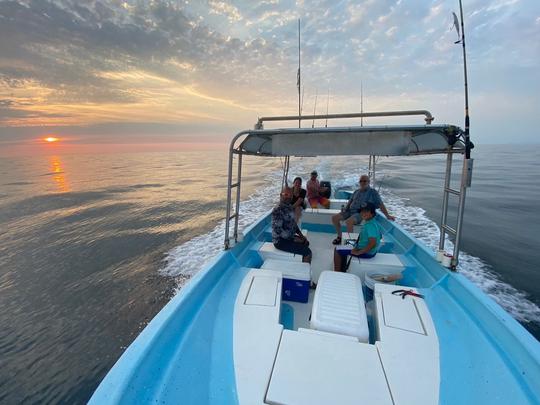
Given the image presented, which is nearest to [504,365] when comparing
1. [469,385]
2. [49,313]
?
[469,385]

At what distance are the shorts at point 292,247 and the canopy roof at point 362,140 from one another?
159cm

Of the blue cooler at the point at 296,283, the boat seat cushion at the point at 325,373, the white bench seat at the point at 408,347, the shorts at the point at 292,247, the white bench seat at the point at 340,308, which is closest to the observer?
the boat seat cushion at the point at 325,373

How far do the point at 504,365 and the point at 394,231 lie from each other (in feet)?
12.7

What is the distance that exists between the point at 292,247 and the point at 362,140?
6.67 ft

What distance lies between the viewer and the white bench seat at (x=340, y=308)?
2.42 metres

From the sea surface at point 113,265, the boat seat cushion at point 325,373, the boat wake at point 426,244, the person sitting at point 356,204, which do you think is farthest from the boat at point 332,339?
the boat wake at point 426,244

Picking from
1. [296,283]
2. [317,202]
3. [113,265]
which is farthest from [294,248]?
[113,265]

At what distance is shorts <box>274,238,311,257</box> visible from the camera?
13.9ft

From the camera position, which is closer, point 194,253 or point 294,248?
point 294,248

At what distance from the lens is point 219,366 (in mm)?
2102

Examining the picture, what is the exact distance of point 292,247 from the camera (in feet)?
14.0

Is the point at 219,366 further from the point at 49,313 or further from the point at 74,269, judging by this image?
the point at 74,269

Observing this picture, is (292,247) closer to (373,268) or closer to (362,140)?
(373,268)

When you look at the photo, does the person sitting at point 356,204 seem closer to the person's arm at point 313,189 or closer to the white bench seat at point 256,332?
the person's arm at point 313,189
